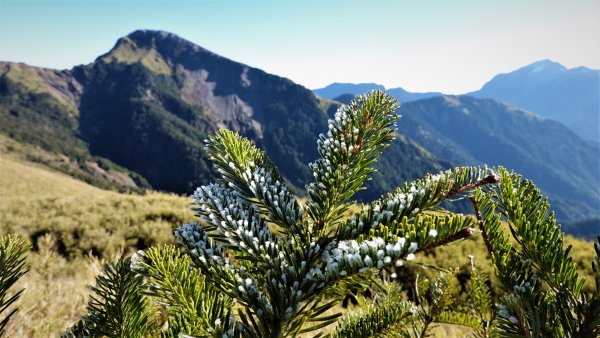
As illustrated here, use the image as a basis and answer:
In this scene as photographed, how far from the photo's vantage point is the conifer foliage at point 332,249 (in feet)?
4.09

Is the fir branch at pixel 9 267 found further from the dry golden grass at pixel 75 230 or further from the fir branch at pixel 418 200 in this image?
the dry golden grass at pixel 75 230

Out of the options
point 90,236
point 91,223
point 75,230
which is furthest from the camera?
point 91,223

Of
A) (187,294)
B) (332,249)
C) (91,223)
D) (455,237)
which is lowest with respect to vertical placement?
(91,223)

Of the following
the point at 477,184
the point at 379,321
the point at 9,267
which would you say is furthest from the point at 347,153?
the point at 9,267

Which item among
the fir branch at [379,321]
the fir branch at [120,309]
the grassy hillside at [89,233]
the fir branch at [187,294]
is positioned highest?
the fir branch at [187,294]

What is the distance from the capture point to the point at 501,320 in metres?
1.44

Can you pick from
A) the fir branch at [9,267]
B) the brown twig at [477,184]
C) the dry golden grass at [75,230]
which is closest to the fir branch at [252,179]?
the brown twig at [477,184]

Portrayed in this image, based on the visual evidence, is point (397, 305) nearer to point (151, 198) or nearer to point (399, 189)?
point (399, 189)

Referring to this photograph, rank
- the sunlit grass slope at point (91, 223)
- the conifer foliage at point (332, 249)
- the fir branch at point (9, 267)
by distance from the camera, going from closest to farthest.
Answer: the conifer foliage at point (332, 249), the fir branch at point (9, 267), the sunlit grass slope at point (91, 223)

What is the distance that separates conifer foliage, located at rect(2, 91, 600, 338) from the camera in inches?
49.0

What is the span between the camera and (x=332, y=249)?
55.1 inches

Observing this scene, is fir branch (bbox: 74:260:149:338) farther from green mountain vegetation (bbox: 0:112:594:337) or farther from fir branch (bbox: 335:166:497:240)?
green mountain vegetation (bbox: 0:112:594:337)

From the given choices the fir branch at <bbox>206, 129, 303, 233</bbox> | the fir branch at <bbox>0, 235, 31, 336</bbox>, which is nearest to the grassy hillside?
the fir branch at <bbox>0, 235, 31, 336</bbox>

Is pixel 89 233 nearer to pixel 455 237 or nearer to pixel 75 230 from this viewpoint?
pixel 75 230
